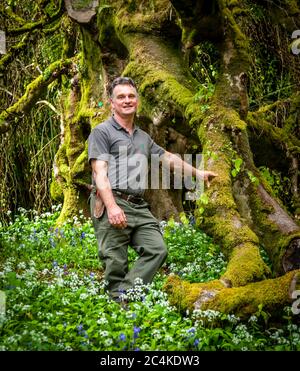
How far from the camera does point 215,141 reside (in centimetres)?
657

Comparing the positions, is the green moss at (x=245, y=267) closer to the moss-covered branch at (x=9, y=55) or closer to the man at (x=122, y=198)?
the man at (x=122, y=198)

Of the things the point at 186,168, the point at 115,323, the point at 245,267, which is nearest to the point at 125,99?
the point at 186,168

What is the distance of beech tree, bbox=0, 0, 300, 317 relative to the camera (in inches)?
239

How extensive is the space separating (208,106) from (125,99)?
1.08 m

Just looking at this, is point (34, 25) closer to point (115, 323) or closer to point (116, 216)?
point (116, 216)

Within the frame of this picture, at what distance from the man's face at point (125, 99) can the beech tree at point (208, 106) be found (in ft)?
2.97

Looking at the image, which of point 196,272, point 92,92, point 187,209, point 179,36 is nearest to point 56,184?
point 92,92

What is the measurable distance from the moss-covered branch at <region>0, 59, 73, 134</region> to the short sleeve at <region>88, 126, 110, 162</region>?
384 cm

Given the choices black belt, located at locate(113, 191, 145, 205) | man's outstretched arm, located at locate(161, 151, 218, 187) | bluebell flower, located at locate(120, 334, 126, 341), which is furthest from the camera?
man's outstretched arm, located at locate(161, 151, 218, 187)

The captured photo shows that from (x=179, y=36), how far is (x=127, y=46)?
717 millimetres

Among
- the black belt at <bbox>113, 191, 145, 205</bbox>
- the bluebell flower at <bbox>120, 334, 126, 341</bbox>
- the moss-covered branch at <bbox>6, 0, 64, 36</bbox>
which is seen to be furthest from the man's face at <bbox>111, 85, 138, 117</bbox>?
the moss-covered branch at <bbox>6, 0, 64, 36</bbox>

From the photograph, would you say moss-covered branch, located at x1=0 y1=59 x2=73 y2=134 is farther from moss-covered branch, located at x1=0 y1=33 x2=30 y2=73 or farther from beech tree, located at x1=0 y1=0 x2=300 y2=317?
moss-covered branch, located at x1=0 y1=33 x2=30 y2=73

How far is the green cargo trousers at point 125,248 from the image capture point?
19.6ft

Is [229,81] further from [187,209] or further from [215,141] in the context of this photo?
[187,209]
